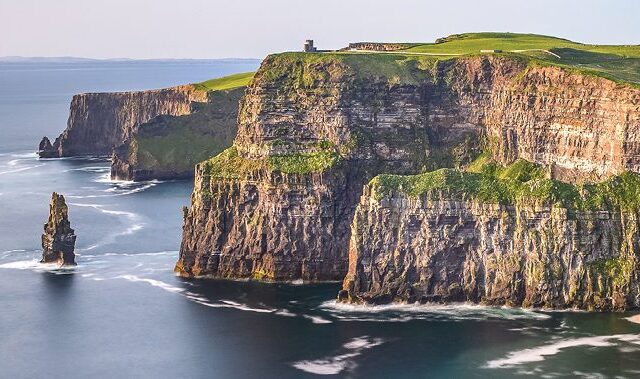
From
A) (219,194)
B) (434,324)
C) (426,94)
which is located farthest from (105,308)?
(426,94)

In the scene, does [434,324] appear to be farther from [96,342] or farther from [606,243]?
[96,342]

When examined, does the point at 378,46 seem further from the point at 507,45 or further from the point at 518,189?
the point at 518,189

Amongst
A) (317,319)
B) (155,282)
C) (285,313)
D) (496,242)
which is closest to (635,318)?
(496,242)

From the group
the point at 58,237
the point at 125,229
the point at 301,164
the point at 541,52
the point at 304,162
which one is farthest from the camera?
the point at 125,229

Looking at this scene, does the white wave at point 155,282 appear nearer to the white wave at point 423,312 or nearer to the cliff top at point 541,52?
the white wave at point 423,312

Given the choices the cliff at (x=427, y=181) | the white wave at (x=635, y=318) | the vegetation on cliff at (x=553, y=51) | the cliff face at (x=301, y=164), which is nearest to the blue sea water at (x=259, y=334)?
the white wave at (x=635, y=318)

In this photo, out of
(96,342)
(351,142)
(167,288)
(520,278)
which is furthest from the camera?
(351,142)
